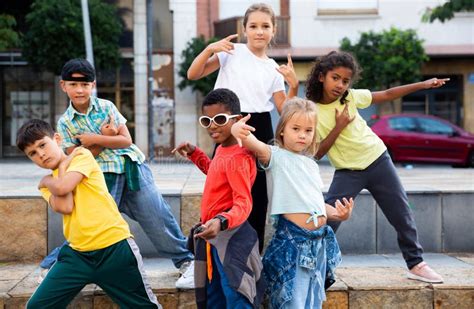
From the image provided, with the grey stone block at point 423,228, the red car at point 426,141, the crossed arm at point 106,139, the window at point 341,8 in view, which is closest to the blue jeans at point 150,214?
the crossed arm at point 106,139

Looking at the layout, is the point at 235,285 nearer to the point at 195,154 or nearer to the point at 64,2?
the point at 195,154

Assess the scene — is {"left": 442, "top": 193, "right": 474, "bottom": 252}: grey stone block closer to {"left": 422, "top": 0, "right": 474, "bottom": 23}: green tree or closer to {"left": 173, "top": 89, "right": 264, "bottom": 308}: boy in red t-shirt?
{"left": 173, "top": 89, "right": 264, "bottom": 308}: boy in red t-shirt

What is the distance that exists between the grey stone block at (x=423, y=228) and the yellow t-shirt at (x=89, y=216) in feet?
9.01

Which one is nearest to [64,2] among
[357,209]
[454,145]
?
[454,145]

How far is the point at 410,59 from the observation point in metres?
19.4

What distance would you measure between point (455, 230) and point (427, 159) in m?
10.6

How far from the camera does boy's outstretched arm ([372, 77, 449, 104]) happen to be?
4348 millimetres

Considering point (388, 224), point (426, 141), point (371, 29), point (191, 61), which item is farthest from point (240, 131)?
point (371, 29)

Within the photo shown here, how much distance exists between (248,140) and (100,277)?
1082mm

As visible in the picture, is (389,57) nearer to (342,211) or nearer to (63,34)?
(63,34)

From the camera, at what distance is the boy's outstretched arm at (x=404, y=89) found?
435 cm

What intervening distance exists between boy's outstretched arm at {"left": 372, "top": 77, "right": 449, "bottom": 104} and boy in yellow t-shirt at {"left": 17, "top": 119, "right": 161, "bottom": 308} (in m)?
1.90

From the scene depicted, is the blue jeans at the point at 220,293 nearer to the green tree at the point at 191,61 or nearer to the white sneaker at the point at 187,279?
the white sneaker at the point at 187,279

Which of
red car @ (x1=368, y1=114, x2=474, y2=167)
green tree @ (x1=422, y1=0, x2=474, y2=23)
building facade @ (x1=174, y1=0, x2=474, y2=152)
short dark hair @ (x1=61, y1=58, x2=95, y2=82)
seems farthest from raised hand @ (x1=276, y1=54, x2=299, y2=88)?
building facade @ (x1=174, y1=0, x2=474, y2=152)
